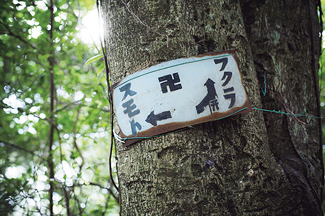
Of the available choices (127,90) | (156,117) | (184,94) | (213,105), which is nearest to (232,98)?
(213,105)

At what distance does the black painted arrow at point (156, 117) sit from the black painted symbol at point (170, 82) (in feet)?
0.28

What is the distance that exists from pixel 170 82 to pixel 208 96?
152 mm

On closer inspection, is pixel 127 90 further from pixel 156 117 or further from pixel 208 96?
pixel 208 96

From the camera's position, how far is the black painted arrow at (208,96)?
84 centimetres

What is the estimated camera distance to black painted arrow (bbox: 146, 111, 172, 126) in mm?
846

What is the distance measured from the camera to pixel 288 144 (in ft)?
3.66

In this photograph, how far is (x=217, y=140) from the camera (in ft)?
2.78

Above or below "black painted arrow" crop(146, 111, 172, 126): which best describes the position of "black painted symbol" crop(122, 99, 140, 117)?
above

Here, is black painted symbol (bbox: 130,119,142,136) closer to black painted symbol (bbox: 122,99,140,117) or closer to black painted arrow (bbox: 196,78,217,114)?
black painted symbol (bbox: 122,99,140,117)

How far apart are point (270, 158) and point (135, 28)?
2.51ft

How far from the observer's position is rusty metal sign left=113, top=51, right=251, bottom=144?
2.77ft

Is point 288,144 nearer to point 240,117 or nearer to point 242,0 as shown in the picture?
point 240,117

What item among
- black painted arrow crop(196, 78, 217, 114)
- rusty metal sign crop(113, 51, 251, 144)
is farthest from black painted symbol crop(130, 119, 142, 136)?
black painted arrow crop(196, 78, 217, 114)

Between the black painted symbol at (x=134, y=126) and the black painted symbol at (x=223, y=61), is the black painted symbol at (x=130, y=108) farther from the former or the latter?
the black painted symbol at (x=223, y=61)
